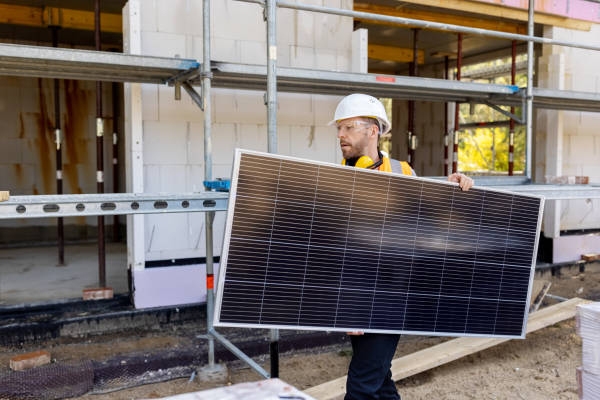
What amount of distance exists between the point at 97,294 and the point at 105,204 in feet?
7.81

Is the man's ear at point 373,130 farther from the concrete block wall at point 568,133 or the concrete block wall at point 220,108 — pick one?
the concrete block wall at point 568,133

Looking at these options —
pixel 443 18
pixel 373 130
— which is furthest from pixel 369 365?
pixel 443 18

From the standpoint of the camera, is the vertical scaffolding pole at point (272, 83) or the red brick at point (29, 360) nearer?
the vertical scaffolding pole at point (272, 83)

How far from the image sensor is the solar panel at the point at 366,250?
2.31 metres

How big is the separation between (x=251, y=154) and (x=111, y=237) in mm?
7264

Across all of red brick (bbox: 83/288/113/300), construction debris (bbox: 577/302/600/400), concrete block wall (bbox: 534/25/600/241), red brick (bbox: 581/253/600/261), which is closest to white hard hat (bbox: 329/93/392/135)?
construction debris (bbox: 577/302/600/400)

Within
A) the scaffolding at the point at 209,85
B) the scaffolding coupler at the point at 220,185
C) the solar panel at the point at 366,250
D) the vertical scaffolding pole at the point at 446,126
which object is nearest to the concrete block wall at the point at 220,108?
the scaffolding at the point at 209,85

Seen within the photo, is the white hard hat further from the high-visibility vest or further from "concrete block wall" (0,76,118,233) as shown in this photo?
"concrete block wall" (0,76,118,233)

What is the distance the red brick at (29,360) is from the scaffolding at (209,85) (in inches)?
47.7

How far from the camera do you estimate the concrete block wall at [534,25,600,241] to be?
7023mm

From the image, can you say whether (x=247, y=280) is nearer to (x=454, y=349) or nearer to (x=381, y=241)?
(x=381, y=241)

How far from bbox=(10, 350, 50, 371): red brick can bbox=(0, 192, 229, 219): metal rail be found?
1.72 meters

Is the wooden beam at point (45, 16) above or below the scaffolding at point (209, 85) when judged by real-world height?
above

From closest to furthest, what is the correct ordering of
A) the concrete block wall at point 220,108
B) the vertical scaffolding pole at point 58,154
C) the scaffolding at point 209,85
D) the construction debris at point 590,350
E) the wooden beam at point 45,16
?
the construction debris at point 590,350, the scaffolding at point 209,85, the concrete block wall at point 220,108, the vertical scaffolding pole at point 58,154, the wooden beam at point 45,16
